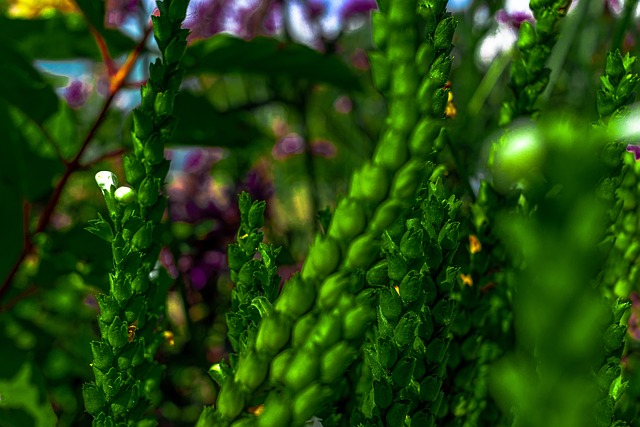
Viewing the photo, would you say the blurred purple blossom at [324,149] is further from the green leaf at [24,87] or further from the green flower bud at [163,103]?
the green flower bud at [163,103]

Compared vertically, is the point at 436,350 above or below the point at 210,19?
above

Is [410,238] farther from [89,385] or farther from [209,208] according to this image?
[209,208]

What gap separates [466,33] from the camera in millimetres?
938

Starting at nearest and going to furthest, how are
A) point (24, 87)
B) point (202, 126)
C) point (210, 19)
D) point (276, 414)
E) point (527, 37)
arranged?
point (276, 414), point (527, 37), point (24, 87), point (202, 126), point (210, 19)

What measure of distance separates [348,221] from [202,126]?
0.43m

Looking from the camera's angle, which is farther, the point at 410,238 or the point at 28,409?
the point at 28,409

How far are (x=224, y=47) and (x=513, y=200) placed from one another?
Result: 0.87 ft

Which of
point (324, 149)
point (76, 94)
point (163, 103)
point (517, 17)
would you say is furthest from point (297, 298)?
point (324, 149)

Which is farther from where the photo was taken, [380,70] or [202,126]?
[202,126]

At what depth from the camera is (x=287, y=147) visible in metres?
1.43

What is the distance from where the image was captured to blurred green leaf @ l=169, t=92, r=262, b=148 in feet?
1.86

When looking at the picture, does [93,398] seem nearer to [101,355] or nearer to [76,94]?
[101,355]

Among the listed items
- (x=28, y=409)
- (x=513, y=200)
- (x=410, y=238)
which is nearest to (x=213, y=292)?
(x=28, y=409)

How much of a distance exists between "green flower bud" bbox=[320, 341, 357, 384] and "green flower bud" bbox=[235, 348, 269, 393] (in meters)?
0.01
